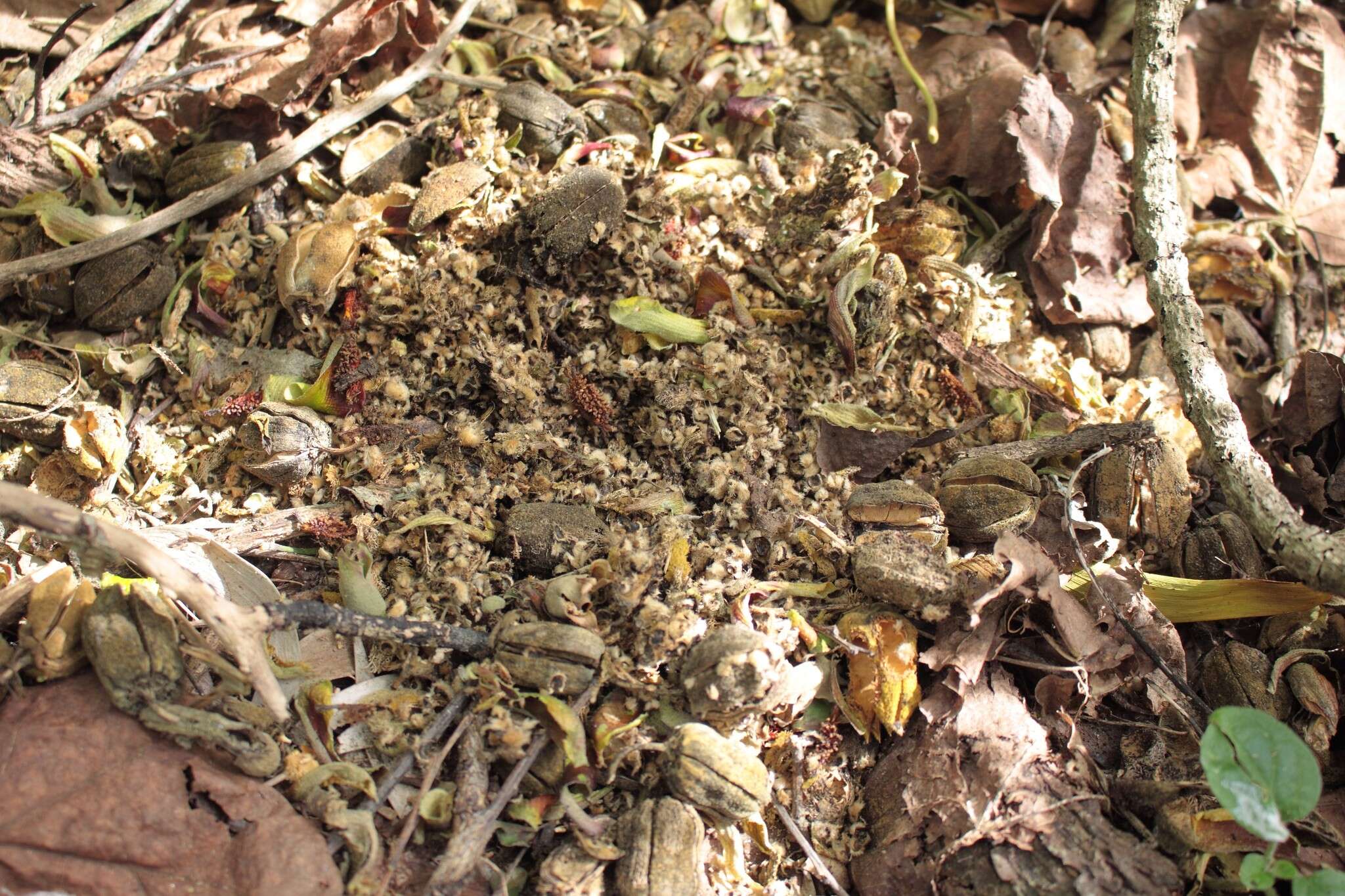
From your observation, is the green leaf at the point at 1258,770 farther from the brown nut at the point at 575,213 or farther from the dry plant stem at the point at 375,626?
the brown nut at the point at 575,213

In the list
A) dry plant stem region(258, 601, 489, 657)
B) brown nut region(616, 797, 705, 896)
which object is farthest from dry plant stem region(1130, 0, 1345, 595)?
dry plant stem region(258, 601, 489, 657)

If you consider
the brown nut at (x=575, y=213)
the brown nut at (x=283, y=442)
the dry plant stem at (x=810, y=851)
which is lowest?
the dry plant stem at (x=810, y=851)

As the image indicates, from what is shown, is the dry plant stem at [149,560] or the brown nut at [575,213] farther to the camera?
the brown nut at [575,213]

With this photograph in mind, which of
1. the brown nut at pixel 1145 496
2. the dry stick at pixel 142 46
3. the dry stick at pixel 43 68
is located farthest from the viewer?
the dry stick at pixel 142 46

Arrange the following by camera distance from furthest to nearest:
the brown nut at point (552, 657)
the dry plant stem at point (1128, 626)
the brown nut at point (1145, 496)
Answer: the brown nut at point (1145, 496)
the dry plant stem at point (1128, 626)
the brown nut at point (552, 657)

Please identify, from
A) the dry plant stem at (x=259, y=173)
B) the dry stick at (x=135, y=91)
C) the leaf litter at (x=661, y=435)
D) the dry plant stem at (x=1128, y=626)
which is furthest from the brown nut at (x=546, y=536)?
the dry stick at (x=135, y=91)

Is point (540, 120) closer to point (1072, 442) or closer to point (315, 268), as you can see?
point (315, 268)

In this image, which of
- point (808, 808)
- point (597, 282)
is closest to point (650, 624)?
point (808, 808)

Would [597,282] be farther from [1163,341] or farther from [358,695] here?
[1163,341]
